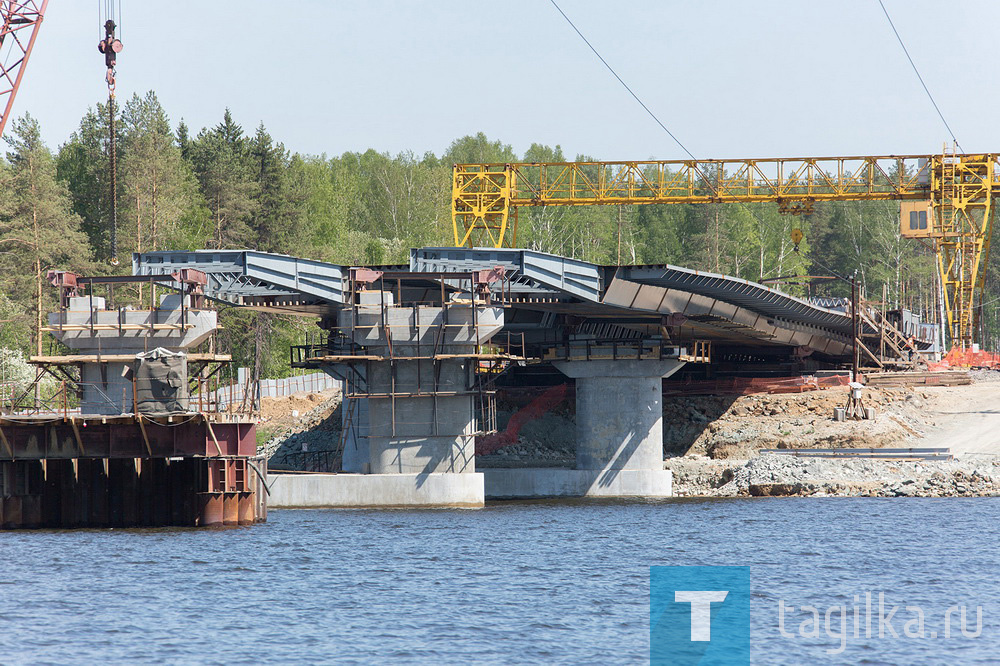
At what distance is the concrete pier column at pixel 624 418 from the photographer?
230ft

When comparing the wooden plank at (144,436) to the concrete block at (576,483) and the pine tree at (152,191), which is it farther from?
the pine tree at (152,191)

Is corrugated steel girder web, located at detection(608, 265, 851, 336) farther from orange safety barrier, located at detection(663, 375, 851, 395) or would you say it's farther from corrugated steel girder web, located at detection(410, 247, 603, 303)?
orange safety barrier, located at detection(663, 375, 851, 395)

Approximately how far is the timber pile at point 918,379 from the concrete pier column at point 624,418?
20923 millimetres

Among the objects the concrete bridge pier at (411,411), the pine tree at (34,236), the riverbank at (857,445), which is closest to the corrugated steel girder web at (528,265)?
the concrete bridge pier at (411,411)

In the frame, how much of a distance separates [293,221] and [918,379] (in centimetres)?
5386

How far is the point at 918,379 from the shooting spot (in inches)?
Result: 3452

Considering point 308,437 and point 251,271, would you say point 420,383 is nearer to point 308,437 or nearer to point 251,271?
point 251,271

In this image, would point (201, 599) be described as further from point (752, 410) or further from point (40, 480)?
point (752, 410)

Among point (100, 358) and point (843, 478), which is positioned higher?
point (100, 358)

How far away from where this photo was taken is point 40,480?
5128 centimetres

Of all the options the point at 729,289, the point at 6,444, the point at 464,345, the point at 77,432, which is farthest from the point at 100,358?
the point at 729,289

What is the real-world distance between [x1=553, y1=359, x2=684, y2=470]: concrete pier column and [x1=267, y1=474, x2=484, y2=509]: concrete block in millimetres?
10518

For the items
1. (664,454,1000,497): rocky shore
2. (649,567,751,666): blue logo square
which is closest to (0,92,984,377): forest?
(664,454,1000,497): rocky shore

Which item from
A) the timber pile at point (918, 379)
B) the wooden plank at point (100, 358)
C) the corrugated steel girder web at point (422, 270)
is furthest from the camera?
the timber pile at point (918, 379)
